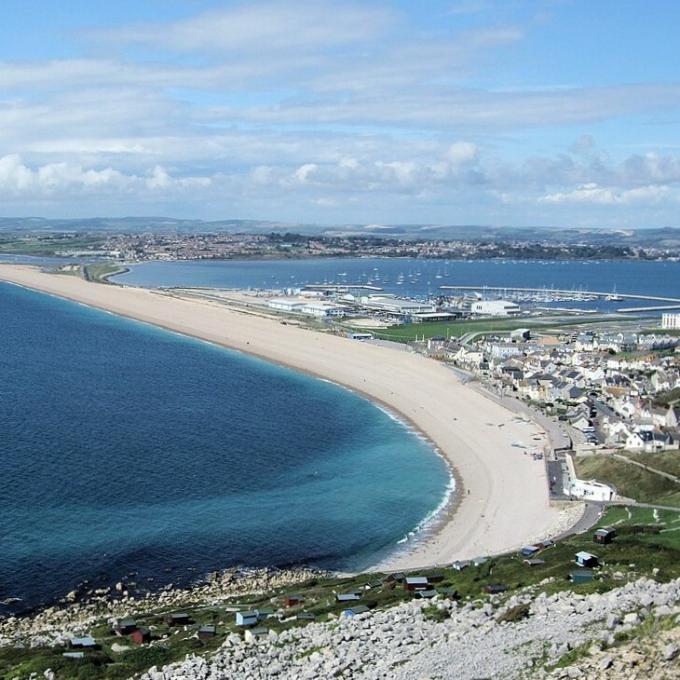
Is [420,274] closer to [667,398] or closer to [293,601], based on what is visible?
[667,398]

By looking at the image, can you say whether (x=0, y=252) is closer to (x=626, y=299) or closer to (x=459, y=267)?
(x=459, y=267)

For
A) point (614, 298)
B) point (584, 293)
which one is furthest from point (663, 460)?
point (584, 293)

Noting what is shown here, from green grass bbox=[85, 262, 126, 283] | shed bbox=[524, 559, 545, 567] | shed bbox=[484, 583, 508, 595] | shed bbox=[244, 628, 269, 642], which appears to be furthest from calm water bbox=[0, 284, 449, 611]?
green grass bbox=[85, 262, 126, 283]

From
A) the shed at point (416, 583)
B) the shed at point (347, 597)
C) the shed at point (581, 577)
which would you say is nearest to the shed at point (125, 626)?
the shed at point (347, 597)

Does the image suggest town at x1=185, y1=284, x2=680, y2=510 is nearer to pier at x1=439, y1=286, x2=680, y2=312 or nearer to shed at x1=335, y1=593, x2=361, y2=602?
pier at x1=439, y1=286, x2=680, y2=312

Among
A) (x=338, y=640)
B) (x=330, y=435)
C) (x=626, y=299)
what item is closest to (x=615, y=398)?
(x=330, y=435)

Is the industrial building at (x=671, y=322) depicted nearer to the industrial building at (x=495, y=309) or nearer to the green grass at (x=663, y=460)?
the industrial building at (x=495, y=309)
